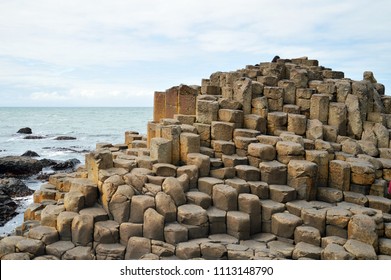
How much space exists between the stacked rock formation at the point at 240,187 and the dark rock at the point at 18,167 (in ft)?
33.9

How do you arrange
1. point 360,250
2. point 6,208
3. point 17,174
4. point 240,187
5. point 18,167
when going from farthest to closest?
point 18,167, point 17,174, point 6,208, point 240,187, point 360,250

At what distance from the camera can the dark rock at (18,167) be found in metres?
19.5

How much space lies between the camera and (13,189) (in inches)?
610

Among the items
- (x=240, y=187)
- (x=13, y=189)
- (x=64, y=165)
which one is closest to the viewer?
(x=240, y=187)

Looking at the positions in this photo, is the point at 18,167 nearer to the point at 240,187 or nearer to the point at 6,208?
the point at 6,208

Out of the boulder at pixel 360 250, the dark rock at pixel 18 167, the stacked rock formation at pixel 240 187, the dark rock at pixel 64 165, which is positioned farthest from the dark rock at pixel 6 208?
the boulder at pixel 360 250

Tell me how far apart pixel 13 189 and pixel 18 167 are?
467 centimetres

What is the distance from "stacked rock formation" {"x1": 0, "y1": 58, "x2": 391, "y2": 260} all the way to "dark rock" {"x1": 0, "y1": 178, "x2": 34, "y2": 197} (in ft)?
18.6

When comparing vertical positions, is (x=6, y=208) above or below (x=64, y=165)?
below

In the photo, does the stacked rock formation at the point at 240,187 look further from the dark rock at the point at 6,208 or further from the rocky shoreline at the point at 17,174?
the rocky shoreline at the point at 17,174

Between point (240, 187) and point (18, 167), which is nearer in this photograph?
point (240, 187)

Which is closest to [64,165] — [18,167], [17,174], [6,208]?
[18,167]

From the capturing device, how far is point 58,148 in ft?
104

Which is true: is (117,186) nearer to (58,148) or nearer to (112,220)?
(112,220)
